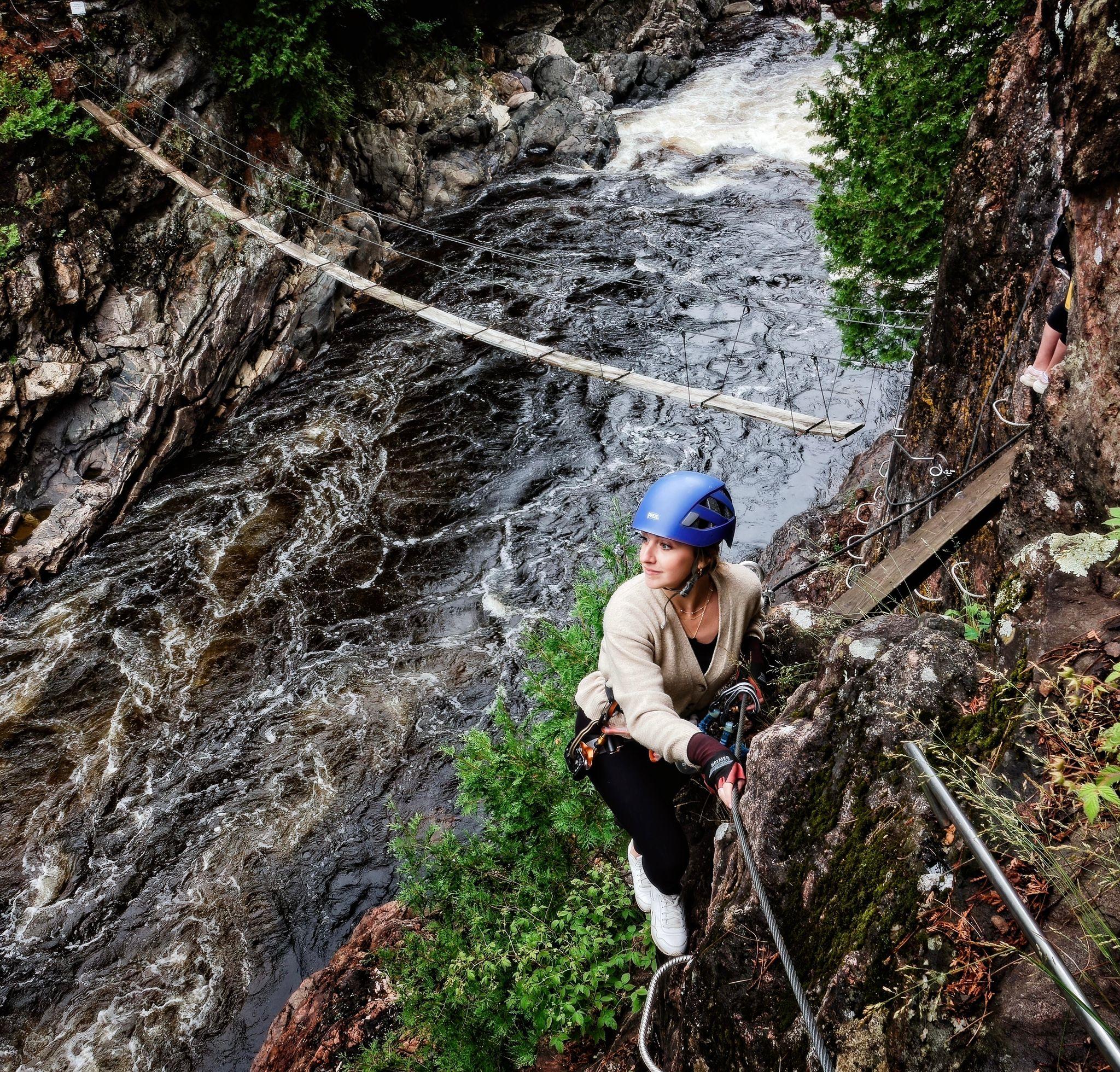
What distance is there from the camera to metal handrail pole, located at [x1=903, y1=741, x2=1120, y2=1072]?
1.09 metres

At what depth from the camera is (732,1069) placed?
198 cm

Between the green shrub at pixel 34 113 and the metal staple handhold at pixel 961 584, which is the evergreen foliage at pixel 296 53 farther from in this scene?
the metal staple handhold at pixel 961 584

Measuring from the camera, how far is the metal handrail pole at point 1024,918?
109 centimetres

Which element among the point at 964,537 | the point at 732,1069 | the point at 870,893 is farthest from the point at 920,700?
the point at 964,537

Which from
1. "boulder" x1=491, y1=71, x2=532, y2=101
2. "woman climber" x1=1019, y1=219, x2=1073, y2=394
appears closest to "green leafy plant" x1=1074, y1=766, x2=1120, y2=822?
"woman climber" x1=1019, y1=219, x2=1073, y2=394

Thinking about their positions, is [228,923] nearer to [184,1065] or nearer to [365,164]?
[184,1065]

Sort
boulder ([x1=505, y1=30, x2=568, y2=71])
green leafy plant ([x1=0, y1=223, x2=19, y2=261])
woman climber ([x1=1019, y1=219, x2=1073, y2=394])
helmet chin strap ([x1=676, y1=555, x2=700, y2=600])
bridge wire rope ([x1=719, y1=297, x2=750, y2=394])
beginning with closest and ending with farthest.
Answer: helmet chin strap ([x1=676, y1=555, x2=700, y2=600])
woman climber ([x1=1019, y1=219, x2=1073, y2=394])
green leafy plant ([x1=0, y1=223, x2=19, y2=261])
bridge wire rope ([x1=719, y1=297, x2=750, y2=394])
boulder ([x1=505, y1=30, x2=568, y2=71])

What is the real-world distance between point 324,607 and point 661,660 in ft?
20.8

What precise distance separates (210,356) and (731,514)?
10.5 metres

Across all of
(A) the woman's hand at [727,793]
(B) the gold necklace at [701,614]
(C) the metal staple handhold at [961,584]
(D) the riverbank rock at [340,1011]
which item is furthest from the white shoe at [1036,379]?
(D) the riverbank rock at [340,1011]

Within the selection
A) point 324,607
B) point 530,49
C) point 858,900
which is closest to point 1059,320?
point 858,900

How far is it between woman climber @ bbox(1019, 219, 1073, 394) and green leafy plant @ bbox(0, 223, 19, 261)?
37.2 ft

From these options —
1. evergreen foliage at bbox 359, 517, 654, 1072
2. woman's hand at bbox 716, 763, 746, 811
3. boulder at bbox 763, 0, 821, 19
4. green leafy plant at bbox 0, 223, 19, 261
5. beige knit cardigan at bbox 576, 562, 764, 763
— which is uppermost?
green leafy plant at bbox 0, 223, 19, 261

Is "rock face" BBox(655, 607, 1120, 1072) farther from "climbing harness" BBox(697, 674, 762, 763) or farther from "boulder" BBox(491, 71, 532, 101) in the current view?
"boulder" BBox(491, 71, 532, 101)
